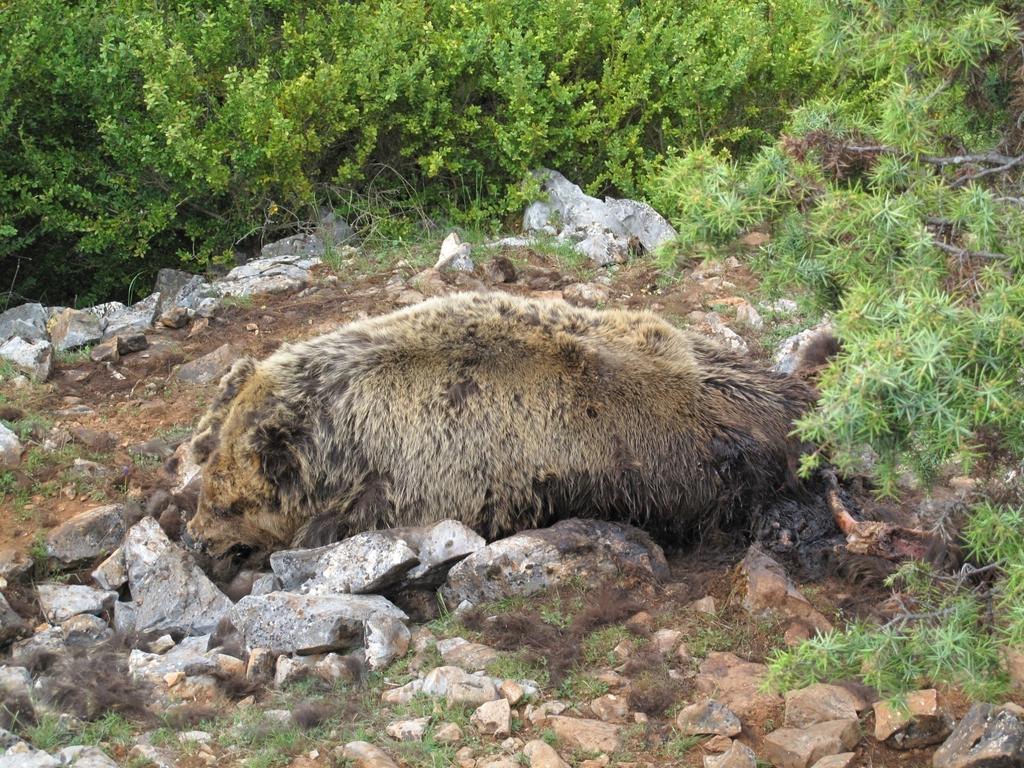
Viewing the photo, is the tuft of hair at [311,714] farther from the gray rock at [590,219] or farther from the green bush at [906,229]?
the gray rock at [590,219]

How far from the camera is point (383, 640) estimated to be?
464 centimetres

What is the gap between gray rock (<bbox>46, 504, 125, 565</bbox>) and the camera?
5762 millimetres

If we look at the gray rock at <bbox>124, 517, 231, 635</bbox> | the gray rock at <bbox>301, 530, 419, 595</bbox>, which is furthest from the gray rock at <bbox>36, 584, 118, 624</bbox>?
the gray rock at <bbox>301, 530, 419, 595</bbox>

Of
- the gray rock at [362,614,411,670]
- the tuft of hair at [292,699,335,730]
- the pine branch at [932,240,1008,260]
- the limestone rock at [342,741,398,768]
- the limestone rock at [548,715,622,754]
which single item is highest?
the pine branch at [932,240,1008,260]

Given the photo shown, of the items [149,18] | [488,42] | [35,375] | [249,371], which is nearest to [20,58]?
[149,18]

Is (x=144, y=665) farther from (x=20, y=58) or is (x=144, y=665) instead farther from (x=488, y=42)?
(x=488, y=42)

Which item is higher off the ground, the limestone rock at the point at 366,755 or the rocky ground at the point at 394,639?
the limestone rock at the point at 366,755

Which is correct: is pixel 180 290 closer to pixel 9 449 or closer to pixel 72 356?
pixel 72 356

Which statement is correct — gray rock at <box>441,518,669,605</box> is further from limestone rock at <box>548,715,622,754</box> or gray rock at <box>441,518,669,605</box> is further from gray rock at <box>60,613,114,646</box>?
gray rock at <box>60,613,114,646</box>

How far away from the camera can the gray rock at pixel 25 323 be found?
819 cm

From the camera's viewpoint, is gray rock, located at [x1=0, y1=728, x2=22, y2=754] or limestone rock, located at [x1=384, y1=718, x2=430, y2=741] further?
limestone rock, located at [x1=384, y1=718, x2=430, y2=741]

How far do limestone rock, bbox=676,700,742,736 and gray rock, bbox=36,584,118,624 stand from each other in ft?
→ 8.76

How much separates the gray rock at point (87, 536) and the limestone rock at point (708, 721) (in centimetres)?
304

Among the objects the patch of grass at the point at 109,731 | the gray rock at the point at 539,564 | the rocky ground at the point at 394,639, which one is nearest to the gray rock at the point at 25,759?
the rocky ground at the point at 394,639
